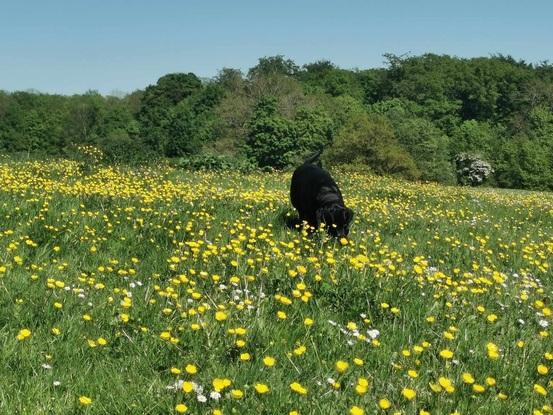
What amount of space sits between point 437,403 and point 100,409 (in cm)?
183

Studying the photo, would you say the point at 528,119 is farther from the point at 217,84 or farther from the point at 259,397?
the point at 259,397

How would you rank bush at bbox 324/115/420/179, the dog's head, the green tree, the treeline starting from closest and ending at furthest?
the dog's head
bush at bbox 324/115/420/179
the treeline
the green tree

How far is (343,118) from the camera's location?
56469 mm

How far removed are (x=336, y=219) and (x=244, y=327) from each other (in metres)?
3.97

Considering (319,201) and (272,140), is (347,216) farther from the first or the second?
(272,140)

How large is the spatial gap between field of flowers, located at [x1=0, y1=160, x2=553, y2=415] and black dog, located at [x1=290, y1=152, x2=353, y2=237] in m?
0.37

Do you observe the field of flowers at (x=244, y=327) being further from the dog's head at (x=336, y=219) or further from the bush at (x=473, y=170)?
the bush at (x=473, y=170)

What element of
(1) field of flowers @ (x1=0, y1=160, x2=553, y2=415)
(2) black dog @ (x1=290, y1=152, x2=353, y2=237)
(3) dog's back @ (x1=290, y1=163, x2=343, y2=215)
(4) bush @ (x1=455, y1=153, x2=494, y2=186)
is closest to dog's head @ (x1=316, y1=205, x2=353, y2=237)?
(2) black dog @ (x1=290, y1=152, x2=353, y2=237)

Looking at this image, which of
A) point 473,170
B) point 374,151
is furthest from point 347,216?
point 473,170

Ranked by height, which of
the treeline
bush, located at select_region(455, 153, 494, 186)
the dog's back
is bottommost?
bush, located at select_region(455, 153, 494, 186)

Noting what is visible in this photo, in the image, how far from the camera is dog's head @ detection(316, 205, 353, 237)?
7223 millimetres

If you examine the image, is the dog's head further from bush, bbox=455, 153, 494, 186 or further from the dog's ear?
bush, bbox=455, 153, 494, 186

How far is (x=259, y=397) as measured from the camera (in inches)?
107

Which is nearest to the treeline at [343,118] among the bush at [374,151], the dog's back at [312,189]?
the bush at [374,151]
